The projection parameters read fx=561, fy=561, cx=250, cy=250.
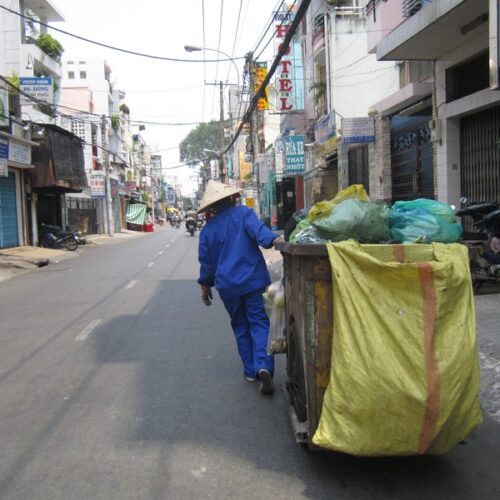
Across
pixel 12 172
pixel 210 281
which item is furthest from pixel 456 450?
pixel 12 172

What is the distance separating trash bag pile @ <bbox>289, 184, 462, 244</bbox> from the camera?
10.4 ft

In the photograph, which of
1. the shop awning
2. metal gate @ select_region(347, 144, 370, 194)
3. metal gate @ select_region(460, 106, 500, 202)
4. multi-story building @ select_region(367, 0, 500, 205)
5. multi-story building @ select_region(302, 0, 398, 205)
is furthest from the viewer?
the shop awning

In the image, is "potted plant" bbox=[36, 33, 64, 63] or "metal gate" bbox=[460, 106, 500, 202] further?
"potted plant" bbox=[36, 33, 64, 63]

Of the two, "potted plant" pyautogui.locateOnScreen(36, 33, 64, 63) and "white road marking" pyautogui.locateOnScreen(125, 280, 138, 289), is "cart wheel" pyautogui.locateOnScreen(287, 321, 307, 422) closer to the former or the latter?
"white road marking" pyautogui.locateOnScreen(125, 280, 138, 289)

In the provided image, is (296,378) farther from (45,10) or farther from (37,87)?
(45,10)

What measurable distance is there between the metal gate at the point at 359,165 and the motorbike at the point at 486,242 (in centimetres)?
879

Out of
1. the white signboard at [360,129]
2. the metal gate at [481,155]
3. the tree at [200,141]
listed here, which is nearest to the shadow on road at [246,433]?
the metal gate at [481,155]

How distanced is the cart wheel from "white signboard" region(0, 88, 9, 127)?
1873 centimetres

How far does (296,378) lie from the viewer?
3.66 metres

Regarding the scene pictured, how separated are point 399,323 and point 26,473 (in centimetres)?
228

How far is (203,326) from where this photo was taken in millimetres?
7281

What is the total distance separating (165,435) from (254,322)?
3.83 ft

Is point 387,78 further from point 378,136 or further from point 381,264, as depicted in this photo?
point 381,264

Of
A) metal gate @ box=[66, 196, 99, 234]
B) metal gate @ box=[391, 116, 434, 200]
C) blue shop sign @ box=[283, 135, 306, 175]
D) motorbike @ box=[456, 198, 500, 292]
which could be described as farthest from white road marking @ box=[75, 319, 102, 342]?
metal gate @ box=[66, 196, 99, 234]
